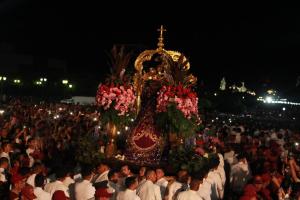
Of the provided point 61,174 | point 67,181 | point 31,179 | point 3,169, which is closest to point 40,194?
point 61,174

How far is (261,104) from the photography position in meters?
80.2

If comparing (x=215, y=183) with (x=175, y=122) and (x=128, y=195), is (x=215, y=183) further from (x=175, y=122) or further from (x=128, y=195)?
(x=128, y=195)

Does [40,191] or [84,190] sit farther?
[84,190]

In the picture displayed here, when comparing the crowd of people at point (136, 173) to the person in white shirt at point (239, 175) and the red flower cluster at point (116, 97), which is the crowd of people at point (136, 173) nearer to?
the person in white shirt at point (239, 175)

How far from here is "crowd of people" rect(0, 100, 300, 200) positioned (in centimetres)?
799

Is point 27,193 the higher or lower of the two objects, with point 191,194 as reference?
higher

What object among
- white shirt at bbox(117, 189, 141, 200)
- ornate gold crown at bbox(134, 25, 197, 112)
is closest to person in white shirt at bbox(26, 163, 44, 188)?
white shirt at bbox(117, 189, 141, 200)

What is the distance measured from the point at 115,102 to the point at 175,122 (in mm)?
1970

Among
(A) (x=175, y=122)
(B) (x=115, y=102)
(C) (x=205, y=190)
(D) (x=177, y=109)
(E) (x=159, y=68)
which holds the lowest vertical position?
(C) (x=205, y=190)

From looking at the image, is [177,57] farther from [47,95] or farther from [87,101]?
[47,95]

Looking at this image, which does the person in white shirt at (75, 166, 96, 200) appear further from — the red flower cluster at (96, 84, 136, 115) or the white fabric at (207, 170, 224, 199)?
the red flower cluster at (96, 84, 136, 115)

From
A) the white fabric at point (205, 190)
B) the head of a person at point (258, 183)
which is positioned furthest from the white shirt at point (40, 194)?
the head of a person at point (258, 183)

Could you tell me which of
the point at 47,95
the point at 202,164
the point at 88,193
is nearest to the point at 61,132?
the point at 202,164

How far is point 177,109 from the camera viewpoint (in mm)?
11992
